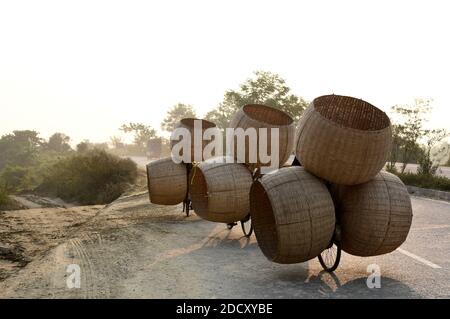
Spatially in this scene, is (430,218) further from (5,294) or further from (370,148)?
(5,294)

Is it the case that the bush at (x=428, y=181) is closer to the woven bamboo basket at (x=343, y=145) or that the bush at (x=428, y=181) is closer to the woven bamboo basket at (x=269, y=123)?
the woven bamboo basket at (x=269, y=123)

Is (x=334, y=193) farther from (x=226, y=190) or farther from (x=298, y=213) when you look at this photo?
(x=226, y=190)

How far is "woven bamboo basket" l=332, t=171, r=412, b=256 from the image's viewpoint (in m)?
5.68

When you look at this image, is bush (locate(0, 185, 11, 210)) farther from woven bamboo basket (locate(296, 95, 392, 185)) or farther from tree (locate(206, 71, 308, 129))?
tree (locate(206, 71, 308, 129))

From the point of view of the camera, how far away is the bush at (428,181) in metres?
16.0

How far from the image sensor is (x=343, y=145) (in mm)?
5387

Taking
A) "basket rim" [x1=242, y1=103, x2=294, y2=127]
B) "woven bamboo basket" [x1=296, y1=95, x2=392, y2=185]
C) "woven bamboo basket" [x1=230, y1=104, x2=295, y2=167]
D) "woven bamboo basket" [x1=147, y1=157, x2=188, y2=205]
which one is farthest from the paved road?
"basket rim" [x1=242, y1=103, x2=294, y2=127]

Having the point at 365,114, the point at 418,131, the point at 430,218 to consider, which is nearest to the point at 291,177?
the point at 365,114

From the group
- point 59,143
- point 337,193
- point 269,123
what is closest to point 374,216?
point 337,193

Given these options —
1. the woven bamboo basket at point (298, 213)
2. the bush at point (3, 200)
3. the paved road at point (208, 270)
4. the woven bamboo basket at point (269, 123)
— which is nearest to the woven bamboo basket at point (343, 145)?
the woven bamboo basket at point (298, 213)

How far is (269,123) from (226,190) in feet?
5.84

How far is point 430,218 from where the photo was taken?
10.8 metres

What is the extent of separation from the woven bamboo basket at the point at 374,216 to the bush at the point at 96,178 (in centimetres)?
1595

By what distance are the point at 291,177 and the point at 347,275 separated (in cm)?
179
